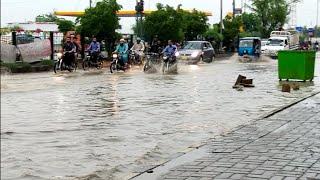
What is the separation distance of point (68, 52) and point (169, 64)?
15.7 ft

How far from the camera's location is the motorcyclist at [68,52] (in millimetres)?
25047

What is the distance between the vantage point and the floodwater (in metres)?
6.60

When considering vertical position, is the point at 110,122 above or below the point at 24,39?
below

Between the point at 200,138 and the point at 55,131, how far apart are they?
7.67ft

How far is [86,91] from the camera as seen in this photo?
1630cm

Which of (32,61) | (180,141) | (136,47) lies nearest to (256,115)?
(180,141)

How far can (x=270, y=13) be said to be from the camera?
75.9m

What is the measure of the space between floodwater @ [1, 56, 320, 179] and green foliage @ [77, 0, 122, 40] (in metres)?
14.1

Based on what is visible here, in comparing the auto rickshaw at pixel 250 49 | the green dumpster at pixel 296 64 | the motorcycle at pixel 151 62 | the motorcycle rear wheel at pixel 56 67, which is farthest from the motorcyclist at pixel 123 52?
the auto rickshaw at pixel 250 49

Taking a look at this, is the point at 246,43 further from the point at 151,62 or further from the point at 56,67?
the point at 56,67

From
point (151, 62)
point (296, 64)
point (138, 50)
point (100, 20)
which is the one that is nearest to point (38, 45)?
point (100, 20)

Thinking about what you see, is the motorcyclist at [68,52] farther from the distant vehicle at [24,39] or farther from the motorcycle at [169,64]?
the motorcycle at [169,64]

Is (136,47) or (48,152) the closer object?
(48,152)

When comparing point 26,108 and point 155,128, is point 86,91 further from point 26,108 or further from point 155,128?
point 155,128
